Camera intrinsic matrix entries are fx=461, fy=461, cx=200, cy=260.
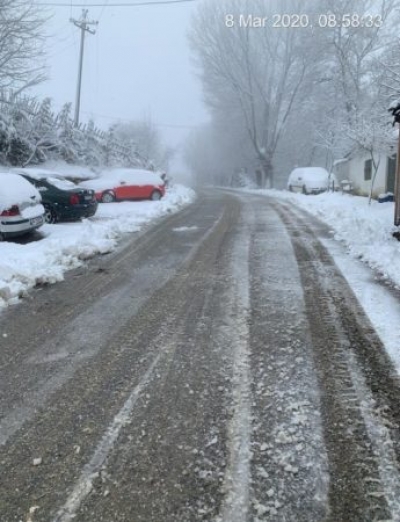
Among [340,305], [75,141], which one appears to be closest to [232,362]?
[340,305]

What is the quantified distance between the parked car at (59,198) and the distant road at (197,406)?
7072 mm

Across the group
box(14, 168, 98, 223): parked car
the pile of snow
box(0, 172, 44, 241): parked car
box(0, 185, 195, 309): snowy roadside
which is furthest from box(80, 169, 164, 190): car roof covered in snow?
box(0, 172, 44, 241): parked car

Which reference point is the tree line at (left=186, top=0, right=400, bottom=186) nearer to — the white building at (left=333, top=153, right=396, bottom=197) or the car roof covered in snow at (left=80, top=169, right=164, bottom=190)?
the white building at (left=333, top=153, right=396, bottom=197)

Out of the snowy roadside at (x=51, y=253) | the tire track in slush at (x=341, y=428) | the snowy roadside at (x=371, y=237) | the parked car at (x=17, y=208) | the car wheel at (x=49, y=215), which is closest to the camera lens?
the tire track in slush at (x=341, y=428)

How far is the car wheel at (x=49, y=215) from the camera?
43.4 ft

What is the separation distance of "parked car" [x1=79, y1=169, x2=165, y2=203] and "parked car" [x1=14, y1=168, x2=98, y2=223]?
743 centimetres

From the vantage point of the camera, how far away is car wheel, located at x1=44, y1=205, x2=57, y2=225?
13.2m

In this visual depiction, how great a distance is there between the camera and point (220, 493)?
2.56 m

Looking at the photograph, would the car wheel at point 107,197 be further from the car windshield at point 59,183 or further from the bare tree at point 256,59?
the bare tree at point 256,59

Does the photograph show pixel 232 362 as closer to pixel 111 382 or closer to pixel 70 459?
pixel 111 382

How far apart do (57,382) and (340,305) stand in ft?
11.2

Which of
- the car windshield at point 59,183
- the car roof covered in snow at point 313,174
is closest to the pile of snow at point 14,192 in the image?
the car windshield at point 59,183

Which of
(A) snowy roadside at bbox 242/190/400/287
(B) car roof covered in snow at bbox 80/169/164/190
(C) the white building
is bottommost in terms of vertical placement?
(A) snowy roadside at bbox 242/190/400/287

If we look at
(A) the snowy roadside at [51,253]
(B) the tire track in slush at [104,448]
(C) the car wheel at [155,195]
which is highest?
(C) the car wheel at [155,195]
